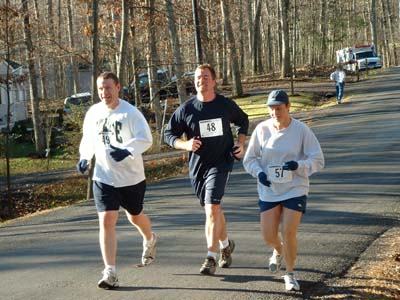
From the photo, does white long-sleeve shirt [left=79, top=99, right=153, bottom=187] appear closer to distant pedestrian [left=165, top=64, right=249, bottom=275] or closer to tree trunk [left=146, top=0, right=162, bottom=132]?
distant pedestrian [left=165, top=64, right=249, bottom=275]

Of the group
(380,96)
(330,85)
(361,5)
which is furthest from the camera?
(361,5)

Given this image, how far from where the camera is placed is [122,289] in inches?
242

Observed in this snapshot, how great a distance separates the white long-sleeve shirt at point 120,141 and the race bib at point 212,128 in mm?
546

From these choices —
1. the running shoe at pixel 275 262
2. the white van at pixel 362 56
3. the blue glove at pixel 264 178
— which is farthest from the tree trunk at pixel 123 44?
the white van at pixel 362 56

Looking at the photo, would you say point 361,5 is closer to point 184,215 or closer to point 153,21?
point 153,21

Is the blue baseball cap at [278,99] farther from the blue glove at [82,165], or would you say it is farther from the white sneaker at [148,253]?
the white sneaker at [148,253]

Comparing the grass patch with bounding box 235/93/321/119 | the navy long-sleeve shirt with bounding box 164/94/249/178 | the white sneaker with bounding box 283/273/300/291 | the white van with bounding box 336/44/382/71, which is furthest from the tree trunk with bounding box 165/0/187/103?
the white van with bounding box 336/44/382/71

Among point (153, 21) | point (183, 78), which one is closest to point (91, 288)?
point (153, 21)

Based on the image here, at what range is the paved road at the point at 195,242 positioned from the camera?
618 cm

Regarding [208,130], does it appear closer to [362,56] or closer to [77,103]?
[77,103]

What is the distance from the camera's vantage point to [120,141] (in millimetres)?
6234

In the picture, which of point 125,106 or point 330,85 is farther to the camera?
point 330,85

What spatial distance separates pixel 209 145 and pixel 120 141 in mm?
856

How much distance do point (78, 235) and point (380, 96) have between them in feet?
90.4
